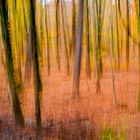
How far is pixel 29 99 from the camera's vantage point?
9.43m

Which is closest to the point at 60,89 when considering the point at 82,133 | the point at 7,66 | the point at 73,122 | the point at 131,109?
the point at 131,109

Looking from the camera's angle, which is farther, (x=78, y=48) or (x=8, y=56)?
(x=78, y=48)

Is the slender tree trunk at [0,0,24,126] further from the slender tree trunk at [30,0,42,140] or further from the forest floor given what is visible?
the slender tree trunk at [30,0,42,140]

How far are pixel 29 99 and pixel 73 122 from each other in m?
2.42

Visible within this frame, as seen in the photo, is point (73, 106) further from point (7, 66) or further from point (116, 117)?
point (7, 66)

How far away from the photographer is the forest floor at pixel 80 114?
6156 millimetres

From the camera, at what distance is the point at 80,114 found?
818 cm

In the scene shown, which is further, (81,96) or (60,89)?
(60,89)

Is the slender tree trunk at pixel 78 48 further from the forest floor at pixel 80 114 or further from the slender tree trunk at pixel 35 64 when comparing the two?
the slender tree trunk at pixel 35 64

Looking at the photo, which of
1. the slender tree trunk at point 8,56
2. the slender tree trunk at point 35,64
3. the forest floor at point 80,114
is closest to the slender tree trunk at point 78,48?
the forest floor at point 80,114

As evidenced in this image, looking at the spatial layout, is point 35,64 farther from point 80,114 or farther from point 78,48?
point 78,48

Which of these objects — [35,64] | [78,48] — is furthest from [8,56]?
[78,48]

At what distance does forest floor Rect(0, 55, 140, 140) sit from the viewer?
242 inches

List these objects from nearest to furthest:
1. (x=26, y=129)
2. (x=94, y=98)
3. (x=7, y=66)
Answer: (x=7, y=66) < (x=26, y=129) < (x=94, y=98)
